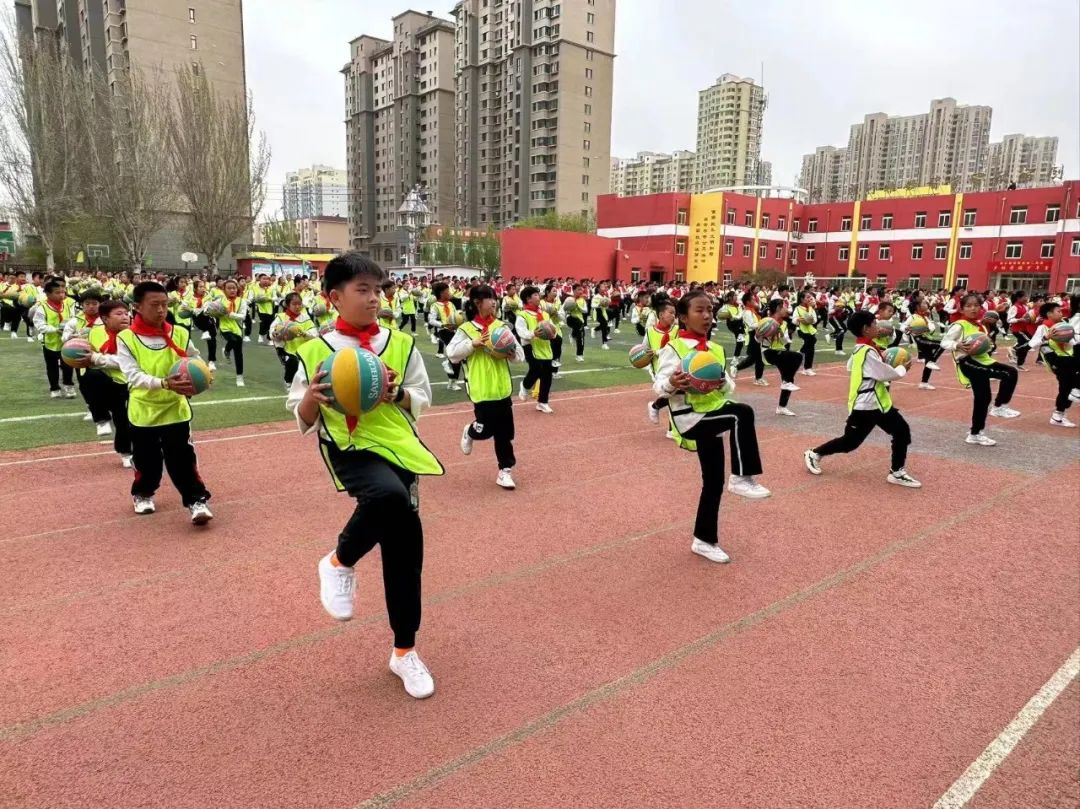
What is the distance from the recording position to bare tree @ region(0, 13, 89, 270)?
3116 centimetres

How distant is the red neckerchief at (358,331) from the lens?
3.04 meters

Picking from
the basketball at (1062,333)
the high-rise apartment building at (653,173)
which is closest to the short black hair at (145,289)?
the basketball at (1062,333)

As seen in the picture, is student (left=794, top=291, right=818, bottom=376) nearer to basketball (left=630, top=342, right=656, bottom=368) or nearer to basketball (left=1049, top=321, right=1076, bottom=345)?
basketball (left=1049, top=321, right=1076, bottom=345)

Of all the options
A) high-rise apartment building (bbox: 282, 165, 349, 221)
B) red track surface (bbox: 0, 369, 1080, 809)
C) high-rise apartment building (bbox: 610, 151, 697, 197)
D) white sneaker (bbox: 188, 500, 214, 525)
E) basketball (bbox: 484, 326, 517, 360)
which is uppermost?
high-rise apartment building (bbox: 610, 151, 697, 197)

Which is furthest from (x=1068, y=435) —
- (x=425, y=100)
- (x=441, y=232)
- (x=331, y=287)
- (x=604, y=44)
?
(x=425, y=100)

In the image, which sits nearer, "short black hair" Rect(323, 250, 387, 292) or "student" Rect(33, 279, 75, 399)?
"short black hair" Rect(323, 250, 387, 292)

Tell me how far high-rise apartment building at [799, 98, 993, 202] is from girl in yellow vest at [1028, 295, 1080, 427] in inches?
3548

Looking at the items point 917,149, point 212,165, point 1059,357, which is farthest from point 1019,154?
point 1059,357

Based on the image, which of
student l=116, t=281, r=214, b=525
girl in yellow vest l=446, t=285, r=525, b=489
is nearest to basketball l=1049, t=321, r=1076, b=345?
girl in yellow vest l=446, t=285, r=525, b=489

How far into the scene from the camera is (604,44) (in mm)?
82188

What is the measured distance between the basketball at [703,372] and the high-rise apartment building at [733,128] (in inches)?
4454

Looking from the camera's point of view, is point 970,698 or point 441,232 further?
point 441,232

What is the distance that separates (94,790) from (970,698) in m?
3.66

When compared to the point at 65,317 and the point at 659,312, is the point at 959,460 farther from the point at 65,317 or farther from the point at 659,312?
the point at 65,317
